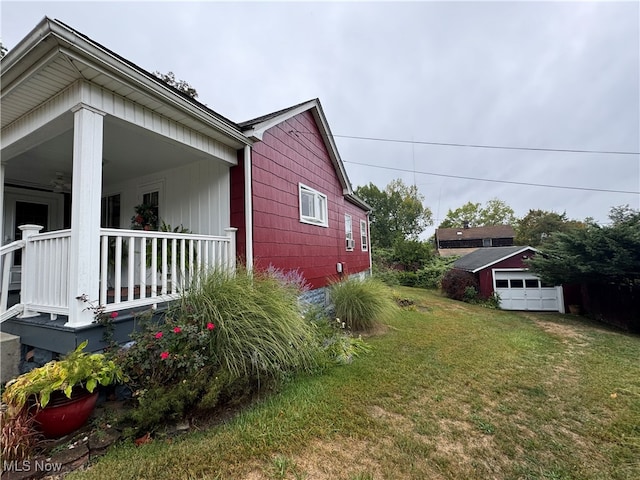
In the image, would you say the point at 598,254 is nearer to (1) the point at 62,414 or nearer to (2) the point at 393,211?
(1) the point at 62,414

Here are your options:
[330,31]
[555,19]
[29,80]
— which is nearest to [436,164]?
[555,19]

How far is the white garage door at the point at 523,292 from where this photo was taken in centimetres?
1284

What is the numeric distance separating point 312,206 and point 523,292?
12.8 meters

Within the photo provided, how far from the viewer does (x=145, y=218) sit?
5.53 meters

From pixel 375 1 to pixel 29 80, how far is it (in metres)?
7.33

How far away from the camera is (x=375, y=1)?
6.61m

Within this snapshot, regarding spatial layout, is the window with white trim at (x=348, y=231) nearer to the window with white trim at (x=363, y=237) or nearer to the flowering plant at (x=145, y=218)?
the window with white trim at (x=363, y=237)

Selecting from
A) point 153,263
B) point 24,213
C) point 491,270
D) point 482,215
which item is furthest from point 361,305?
point 482,215

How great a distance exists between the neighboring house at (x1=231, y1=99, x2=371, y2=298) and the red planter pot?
9.19 ft

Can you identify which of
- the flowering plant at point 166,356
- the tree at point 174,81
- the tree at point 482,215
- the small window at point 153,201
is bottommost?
the flowering plant at point 166,356

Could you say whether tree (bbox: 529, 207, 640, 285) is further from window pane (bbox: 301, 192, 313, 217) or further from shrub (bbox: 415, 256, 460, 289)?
window pane (bbox: 301, 192, 313, 217)

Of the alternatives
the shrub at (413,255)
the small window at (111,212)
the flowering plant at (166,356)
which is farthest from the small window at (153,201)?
the shrub at (413,255)

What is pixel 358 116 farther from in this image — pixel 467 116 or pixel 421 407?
pixel 421 407

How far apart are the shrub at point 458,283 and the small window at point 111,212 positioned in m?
16.1
